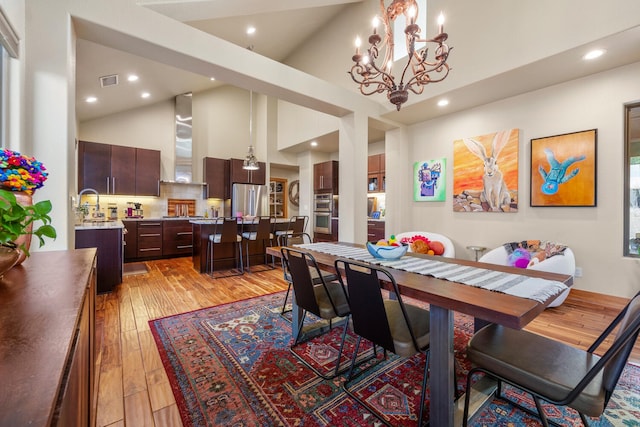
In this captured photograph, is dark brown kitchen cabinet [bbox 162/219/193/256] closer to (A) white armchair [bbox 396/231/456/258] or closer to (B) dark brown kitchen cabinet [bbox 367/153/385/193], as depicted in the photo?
(B) dark brown kitchen cabinet [bbox 367/153/385/193]

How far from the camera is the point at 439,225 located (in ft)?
15.3

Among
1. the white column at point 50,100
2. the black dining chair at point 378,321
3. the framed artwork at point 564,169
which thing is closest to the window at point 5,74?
the white column at point 50,100

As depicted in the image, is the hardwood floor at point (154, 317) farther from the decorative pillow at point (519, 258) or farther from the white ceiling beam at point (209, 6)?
the white ceiling beam at point (209, 6)

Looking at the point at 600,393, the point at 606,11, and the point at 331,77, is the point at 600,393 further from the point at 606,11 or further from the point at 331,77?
the point at 331,77

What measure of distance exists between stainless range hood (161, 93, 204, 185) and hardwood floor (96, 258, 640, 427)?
7.62ft

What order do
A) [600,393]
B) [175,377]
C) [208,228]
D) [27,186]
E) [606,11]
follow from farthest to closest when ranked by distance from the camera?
[208,228], [606,11], [175,377], [27,186], [600,393]

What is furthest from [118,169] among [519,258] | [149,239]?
[519,258]

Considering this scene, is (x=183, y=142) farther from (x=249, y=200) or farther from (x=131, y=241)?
(x=131, y=241)

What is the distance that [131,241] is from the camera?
17.7 ft

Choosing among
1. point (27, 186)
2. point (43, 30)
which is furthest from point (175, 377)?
point (43, 30)

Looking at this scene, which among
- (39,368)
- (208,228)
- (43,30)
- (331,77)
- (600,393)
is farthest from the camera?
(331,77)

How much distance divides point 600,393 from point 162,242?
6390 mm

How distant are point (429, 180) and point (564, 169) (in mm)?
1780

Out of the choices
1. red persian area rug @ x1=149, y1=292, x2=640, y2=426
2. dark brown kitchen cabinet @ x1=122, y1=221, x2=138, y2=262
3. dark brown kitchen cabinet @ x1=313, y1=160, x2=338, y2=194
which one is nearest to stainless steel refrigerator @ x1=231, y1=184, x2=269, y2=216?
dark brown kitchen cabinet @ x1=313, y1=160, x2=338, y2=194
